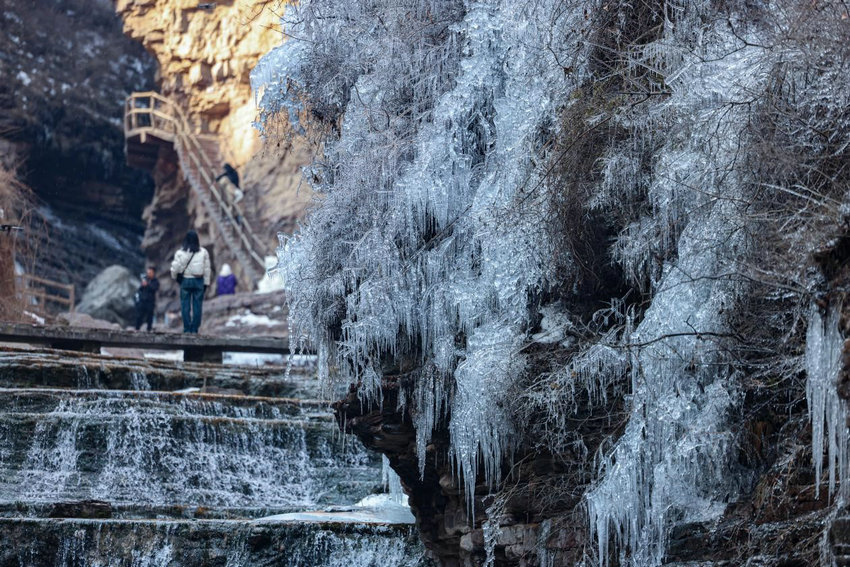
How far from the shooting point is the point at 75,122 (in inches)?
1132

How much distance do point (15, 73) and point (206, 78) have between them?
4.53 meters

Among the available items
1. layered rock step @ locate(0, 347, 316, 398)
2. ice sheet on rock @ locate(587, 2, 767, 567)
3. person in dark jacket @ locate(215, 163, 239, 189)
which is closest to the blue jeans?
layered rock step @ locate(0, 347, 316, 398)

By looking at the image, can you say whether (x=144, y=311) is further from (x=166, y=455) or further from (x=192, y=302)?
(x=166, y=455)

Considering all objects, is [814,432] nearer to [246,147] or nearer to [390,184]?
[390,184]

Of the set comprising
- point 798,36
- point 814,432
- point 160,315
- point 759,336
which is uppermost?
point 160,315

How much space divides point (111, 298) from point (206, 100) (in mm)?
4767

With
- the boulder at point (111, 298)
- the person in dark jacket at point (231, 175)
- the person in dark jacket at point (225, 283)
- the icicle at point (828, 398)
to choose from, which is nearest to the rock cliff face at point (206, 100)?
the person in dark jacket at point (231, 175)

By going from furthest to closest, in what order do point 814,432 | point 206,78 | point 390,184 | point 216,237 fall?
point 206,78 → point 216,237 → point 390,184 → point 814,432

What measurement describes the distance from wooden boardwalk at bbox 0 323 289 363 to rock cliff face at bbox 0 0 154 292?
12730 millimetres

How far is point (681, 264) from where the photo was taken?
6535mm

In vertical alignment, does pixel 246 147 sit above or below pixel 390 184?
above

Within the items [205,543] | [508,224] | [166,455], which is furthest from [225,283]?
[508,224]

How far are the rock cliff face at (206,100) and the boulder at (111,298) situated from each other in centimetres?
106

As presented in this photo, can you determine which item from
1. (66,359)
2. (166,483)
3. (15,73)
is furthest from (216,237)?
(166,483)
